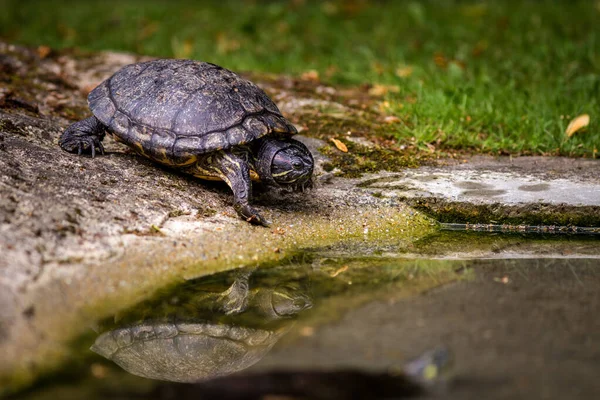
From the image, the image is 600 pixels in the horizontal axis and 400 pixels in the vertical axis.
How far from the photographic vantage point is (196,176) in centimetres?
436

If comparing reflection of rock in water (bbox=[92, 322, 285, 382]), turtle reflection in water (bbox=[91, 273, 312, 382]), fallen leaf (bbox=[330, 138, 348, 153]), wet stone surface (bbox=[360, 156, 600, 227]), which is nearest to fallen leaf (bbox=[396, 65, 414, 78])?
fallen leaf (bbox=[330, 138, 348, 153])

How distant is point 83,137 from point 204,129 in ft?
3.17

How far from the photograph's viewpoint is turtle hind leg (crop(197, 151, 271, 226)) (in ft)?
13.0

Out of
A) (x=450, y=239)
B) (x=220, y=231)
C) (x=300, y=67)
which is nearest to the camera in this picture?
(x=220, y=231)

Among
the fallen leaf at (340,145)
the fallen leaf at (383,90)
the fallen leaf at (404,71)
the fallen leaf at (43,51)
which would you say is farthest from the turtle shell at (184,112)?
the fallen leaf at (404,71)

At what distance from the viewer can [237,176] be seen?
162 inches

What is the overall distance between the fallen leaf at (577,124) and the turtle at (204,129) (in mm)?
2441

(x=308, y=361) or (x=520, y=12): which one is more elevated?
(x=520, y=12)

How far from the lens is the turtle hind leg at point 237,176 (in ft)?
13.0

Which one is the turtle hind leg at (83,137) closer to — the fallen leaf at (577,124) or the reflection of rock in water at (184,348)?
the reflection of rock in water at (184,348)

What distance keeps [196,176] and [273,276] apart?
3.98 feet

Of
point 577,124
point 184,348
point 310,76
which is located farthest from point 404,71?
point 184,348

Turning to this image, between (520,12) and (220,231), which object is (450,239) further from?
(520,12)

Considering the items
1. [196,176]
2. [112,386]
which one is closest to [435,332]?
[112,386]
